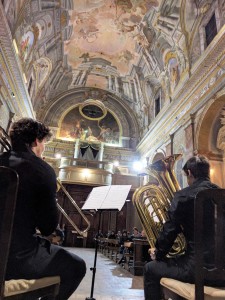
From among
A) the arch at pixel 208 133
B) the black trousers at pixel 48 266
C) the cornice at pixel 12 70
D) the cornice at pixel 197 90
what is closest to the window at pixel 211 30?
the cornice at pixel 197 90

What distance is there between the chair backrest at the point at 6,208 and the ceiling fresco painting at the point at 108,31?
36.8 feet

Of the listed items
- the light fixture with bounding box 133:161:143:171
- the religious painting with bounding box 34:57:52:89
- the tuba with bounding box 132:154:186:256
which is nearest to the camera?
the tuba with bounding box 132:154:186:256

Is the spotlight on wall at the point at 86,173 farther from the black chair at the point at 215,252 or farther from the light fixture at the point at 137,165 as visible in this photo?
the black chair at the point at 215,252

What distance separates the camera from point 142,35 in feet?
39.1

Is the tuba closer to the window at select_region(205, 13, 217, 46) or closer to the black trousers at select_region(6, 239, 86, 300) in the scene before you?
the black trousers at select_region(6, 239, 86, 300)

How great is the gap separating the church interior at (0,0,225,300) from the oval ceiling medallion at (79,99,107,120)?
73 mm

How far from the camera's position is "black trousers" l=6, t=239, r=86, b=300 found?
1.46 meters

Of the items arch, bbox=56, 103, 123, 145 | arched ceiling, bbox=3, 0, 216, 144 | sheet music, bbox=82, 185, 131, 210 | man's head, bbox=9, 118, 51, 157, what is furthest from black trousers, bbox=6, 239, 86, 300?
arch, bbox=56, 103, 123, 145

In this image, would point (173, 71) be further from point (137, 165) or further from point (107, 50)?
point (137, 165)

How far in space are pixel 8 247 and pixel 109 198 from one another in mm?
2004

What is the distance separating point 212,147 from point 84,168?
8.41m

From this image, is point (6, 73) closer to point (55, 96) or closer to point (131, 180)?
point (55, 96)

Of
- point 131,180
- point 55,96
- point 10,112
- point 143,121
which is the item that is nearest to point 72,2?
point 10,112

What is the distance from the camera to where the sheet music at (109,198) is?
308 cm
